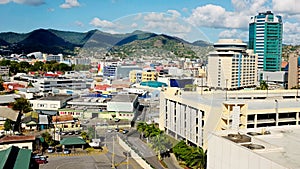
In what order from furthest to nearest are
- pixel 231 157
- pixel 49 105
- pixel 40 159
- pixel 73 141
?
pixel 49 105 < pixel 73 141 < pixel 40 159 < pixel 231 157

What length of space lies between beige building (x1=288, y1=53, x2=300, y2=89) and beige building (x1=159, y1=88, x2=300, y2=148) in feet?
46.2

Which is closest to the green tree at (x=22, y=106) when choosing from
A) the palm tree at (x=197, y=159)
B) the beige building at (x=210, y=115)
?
the beige building at (x=210, y=115)

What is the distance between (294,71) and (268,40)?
22.3ft

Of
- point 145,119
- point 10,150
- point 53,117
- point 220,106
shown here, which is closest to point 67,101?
point 53,117

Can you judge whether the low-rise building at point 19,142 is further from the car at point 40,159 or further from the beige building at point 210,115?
the beige building at point 210,115

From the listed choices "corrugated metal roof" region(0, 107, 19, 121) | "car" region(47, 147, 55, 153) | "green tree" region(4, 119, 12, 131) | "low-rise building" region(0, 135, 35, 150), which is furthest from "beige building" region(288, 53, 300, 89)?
"low-rise building" region(0, 135, 35, 150)

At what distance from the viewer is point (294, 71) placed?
2169 centimetres

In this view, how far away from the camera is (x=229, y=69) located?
20578mm

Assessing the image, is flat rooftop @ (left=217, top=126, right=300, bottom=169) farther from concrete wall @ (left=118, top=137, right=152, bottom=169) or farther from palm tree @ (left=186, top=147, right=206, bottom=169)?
concrete wall @ (left=118, top=137, right=152, bottom=169)

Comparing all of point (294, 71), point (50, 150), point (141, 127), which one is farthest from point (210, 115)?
point (294, 71)

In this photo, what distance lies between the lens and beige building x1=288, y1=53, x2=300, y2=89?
21391 millimetres

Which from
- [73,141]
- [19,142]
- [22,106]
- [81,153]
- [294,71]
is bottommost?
[81,153]

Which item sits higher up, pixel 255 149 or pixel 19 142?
pixel 255 149

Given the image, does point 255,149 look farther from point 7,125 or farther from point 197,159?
point 7,125
